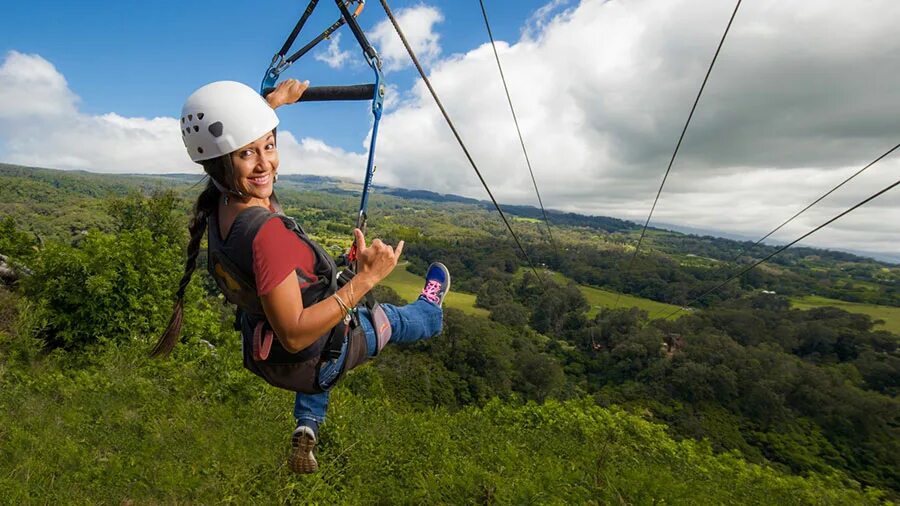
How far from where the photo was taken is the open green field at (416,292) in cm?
6650

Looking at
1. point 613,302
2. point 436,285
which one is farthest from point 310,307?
point 613,302

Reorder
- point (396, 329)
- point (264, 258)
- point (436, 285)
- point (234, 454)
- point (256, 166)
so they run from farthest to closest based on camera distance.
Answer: point (234, 454)
point (436, 285)
point (396, 329)
point (256, 166)
point (264, 258)

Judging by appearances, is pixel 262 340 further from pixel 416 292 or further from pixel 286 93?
pixel 416 292

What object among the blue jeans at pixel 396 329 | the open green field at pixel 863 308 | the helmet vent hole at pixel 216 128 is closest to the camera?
the helmet vent hole at pixel 216 128

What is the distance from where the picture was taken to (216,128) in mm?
1789

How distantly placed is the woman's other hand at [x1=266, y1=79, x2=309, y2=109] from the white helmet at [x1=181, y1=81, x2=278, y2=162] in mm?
643

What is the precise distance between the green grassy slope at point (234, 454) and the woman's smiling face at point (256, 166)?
12.6 feet

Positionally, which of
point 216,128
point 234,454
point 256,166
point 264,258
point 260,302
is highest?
point 216,128

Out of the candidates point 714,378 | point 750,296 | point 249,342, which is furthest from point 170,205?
point 750,296

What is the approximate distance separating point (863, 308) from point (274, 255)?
11097cm

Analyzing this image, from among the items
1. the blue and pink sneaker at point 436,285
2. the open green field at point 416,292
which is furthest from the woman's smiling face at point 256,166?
the open green field at point 416,292

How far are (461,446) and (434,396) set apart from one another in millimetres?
34130

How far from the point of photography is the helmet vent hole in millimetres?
1786

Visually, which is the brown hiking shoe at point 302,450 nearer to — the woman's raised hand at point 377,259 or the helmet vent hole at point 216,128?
the woman's raised hand at point 377,259
